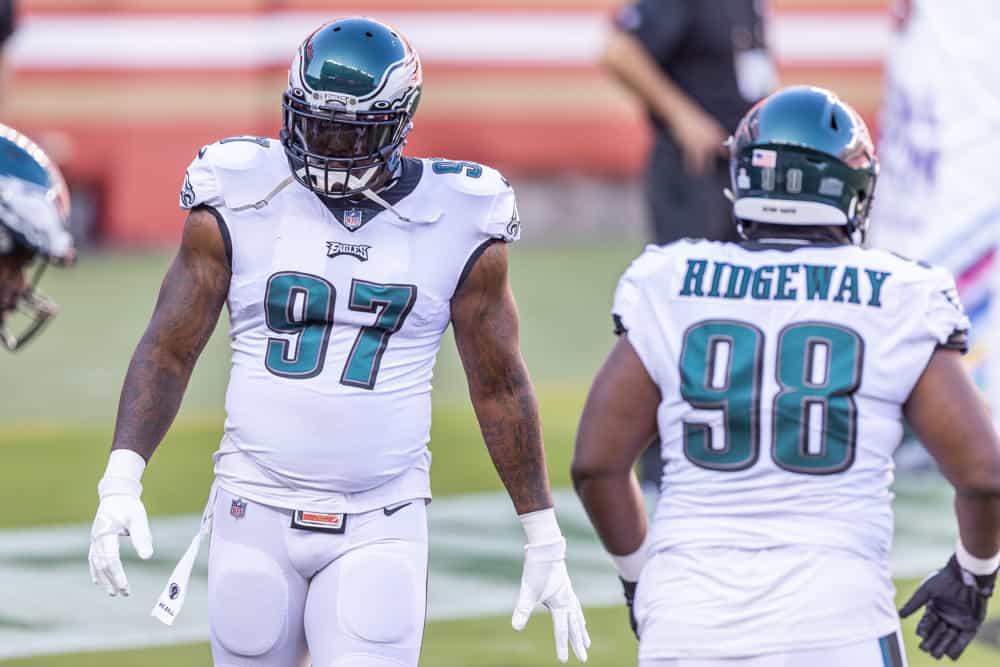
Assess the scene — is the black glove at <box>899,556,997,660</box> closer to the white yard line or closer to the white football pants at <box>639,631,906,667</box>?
the white football pants at <box>639,631,906,667</box>

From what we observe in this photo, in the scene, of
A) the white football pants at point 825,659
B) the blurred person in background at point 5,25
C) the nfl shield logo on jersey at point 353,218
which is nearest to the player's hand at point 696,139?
the blurred person in background at point 5,25

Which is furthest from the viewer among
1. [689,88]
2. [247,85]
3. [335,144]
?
[247,85]

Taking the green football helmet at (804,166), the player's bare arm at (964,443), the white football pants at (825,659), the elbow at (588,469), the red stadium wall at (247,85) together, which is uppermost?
the green football helmet at (804,166)

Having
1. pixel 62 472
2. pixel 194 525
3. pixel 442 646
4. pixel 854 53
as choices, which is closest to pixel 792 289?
pixel 442 646

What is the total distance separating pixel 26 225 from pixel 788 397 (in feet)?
8.17

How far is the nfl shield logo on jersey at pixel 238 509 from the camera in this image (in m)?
3.82

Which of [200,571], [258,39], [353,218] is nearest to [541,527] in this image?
[353,218]

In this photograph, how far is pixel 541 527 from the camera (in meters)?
4.04

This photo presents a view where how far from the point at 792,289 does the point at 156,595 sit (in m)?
3.57

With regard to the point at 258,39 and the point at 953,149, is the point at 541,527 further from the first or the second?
the point at 258,39

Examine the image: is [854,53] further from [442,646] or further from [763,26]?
[442,646]

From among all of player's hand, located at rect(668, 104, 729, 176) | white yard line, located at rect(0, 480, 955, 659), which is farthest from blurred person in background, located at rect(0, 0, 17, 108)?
player's hand, located at rect(668, 104, 729, 176)

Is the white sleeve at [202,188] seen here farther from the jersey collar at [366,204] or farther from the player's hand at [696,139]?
the player's hand at [696,139]

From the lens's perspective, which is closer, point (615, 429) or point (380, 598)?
point (615, 429)
